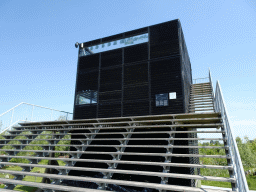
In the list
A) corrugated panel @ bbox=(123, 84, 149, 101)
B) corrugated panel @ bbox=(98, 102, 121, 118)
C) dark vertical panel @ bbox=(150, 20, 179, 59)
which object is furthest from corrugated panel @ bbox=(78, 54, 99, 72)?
dark vertical panel @ bbox=(150, 20, 179, 59)

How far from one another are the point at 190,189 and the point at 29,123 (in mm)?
6481

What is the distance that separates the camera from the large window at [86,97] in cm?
834

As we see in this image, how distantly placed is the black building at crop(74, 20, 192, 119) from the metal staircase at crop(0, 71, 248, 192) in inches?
61.3

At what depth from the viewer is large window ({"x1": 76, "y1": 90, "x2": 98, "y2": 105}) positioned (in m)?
8.34

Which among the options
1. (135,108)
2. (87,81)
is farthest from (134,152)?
(87,81)

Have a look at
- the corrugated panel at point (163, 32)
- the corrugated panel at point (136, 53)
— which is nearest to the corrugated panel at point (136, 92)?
the corrugated panel at point (136, 53)

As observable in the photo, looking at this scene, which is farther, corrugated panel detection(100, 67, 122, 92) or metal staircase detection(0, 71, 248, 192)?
corrugated panel detection(100, 67, 122, 92)

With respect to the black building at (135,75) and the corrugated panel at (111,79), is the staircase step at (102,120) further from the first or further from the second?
the corrugated panel at (111,79)

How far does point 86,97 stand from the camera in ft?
27.9

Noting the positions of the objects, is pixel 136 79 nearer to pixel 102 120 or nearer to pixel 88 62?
pixel 102 120

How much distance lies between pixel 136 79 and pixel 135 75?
20 cm

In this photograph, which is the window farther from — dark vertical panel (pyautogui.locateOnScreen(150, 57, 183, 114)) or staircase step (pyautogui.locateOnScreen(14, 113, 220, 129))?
staircase step (pyautogui.locateOnScreen(14, 113, 220, 129))

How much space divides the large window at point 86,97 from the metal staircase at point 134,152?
224 cm

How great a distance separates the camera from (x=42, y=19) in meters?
8.30
